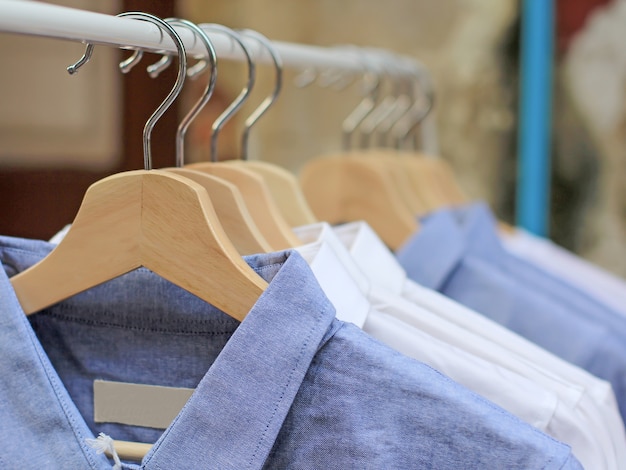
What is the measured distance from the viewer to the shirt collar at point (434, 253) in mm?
792

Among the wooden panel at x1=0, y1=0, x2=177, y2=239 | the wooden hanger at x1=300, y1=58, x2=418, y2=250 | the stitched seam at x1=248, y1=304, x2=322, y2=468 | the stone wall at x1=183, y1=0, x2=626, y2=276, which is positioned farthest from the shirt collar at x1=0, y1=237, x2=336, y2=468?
the wooden panel at x1=0, y1=0, x2=177, y2=239

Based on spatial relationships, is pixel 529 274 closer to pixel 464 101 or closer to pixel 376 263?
pixel 376 263

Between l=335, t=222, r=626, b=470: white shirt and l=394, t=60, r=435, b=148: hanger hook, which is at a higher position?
l=394, t=60, r=435, b=148: hanger hook

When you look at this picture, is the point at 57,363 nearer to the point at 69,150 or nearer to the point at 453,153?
the point at 453,153

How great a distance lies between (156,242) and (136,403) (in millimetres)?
146

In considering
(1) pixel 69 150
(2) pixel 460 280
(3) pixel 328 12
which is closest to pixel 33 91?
(1) pixel 69 150

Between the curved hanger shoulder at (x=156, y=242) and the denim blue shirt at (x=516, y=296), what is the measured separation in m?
0.32

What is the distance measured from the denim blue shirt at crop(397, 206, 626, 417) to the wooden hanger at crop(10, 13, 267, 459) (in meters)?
0.32

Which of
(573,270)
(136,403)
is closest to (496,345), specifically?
(136,403)

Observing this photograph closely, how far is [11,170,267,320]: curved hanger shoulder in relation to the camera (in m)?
0.51

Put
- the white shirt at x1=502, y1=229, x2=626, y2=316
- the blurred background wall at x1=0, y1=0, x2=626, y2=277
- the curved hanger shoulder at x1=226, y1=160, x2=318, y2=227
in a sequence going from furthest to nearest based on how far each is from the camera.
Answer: the blurred background wall at x1=0, y1=0, x2=626, y2=277, the white shirt at x1=502, y1=229, x2=626, y2=316, the curved hanger shoulder at x1=226, y1=160, x2=318, y2=227

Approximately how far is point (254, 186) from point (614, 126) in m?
1.02

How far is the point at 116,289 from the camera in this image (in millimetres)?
604

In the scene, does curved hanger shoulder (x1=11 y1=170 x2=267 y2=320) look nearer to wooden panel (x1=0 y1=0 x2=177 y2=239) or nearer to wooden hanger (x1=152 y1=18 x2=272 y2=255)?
wooden hanger (x1=152 y1=18 x2=272 y2=255)
